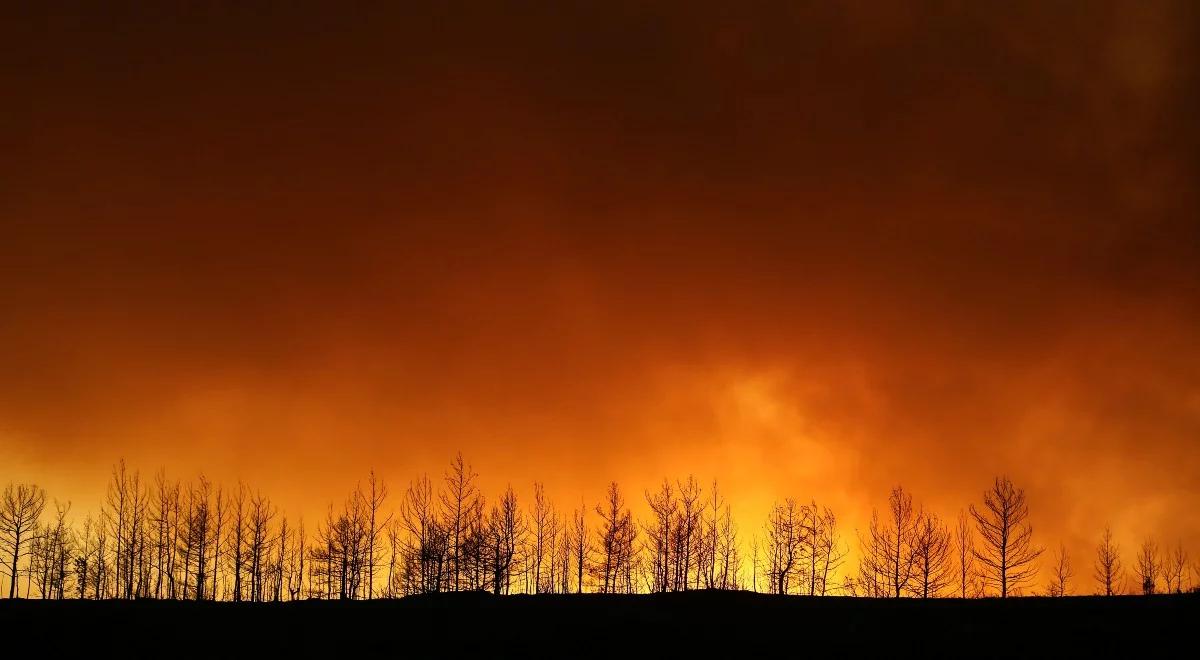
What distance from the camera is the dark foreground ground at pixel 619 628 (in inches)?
1303

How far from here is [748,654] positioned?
3331cm

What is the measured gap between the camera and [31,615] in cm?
3575

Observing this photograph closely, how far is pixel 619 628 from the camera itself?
117 feet

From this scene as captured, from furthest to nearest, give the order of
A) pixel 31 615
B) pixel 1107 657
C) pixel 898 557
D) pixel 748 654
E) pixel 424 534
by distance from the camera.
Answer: pixel 424 534 < pixel 898 557 < pixel 31 615 < pixel 748 654 < pixel 1107 657

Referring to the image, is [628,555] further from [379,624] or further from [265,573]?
[379,624]

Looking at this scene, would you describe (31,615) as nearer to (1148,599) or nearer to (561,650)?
(561,650)

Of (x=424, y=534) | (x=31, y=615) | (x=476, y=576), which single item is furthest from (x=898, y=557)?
(x=31, y=615)

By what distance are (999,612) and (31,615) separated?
3687 centimetres

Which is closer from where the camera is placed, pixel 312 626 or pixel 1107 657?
pixel 1107 657

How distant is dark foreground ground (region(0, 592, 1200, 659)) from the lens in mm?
33094

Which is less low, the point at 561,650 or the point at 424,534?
the point at 424,534

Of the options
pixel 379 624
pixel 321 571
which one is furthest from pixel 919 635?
pixel 321 571

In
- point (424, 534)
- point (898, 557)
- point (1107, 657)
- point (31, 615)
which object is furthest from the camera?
point (424, 534)

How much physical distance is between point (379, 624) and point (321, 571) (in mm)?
43055
